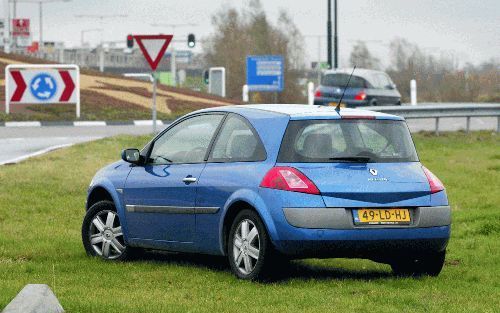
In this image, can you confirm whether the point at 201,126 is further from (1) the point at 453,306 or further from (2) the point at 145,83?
(2) the point at 145,83

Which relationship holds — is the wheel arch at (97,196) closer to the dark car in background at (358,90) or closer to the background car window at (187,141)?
the background car window at (187,141)

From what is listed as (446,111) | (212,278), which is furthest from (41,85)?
(212,278)

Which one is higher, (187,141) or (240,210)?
(187,141)

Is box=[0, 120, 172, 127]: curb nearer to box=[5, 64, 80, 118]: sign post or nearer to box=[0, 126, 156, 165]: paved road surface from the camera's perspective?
box=[5, 64, 80, 118]: sign post

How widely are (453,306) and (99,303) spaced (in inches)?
84.1

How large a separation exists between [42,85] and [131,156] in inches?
1141

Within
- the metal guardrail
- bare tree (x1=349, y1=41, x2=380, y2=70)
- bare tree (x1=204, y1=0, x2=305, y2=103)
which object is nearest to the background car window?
the metal guardrail

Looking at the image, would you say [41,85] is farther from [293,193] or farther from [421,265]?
[293,193]

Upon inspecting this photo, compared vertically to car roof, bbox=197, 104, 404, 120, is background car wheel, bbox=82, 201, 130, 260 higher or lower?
lower

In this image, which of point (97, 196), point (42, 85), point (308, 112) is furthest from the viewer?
point (42, 85)

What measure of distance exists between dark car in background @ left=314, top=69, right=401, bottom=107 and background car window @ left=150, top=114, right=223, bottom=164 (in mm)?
33744

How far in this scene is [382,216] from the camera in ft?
31.2

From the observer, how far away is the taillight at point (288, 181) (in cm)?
941

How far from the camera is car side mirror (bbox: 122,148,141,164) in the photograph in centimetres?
1099
